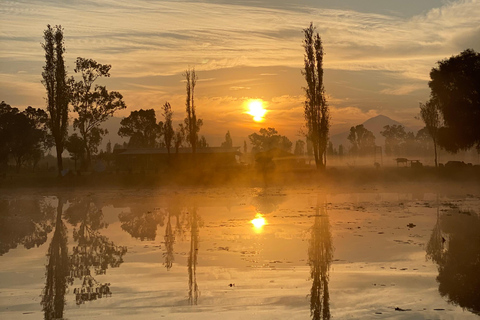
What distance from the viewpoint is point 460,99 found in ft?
165

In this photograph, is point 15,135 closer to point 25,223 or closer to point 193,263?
point 25,223

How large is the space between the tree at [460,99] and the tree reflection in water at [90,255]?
39544mm

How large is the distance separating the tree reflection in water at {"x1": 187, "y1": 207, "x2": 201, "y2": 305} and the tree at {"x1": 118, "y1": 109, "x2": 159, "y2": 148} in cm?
10247

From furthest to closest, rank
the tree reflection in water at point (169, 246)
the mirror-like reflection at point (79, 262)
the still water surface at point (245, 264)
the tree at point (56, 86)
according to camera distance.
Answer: the tree at point (56, 86)
the tree reflection in water at point (169, 246)
the mirror-like reflection at point (79, 262)
the still water surface at point (245, 264)

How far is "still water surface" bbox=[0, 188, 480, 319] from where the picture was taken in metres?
8.20

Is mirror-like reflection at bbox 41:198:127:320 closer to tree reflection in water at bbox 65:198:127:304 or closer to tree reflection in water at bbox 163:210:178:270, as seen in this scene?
tree reflection in water at bbox 65:198:127:304

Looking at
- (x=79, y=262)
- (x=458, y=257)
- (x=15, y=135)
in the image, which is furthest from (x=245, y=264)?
(x=15, y=135)

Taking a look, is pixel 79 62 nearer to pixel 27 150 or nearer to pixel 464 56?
pixel 27 150

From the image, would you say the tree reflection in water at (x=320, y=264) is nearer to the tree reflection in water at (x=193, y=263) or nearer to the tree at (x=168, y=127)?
the tree reflection in water at (x=193, y=263)

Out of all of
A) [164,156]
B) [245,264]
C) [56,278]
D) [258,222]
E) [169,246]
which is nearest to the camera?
[56,278]

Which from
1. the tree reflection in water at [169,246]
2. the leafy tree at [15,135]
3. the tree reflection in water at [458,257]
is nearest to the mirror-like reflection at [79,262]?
the tree reflection in water at [169,246]

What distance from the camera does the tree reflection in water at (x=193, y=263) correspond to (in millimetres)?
8972

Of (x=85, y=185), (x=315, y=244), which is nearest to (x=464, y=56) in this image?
(x=85, y=185)

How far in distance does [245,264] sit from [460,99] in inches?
1764
